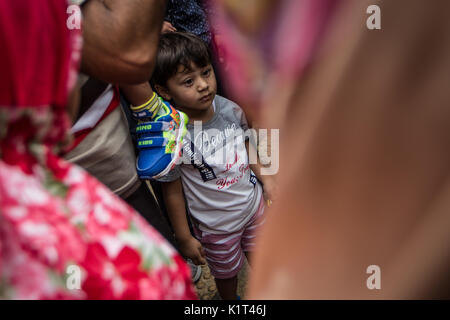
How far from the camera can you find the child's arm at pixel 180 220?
120 centimetres

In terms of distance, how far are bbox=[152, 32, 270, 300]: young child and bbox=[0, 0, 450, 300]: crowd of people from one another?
36 centimetres

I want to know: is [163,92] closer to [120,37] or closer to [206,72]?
[206,72]

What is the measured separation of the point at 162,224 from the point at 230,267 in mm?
365

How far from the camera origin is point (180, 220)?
1230 millimetres

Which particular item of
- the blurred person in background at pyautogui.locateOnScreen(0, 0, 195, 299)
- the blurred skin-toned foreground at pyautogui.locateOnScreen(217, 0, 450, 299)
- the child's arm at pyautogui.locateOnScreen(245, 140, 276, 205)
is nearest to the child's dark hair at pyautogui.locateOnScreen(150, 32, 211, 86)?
the child's arm at pyautogui.locateOnScreen(245, 140, 276, 205)

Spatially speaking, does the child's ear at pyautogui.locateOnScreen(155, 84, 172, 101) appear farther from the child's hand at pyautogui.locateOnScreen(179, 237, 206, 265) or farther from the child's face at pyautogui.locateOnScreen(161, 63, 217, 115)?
the child's hand at pyautogui.locateOnScreen(179, 237, 206, 265)

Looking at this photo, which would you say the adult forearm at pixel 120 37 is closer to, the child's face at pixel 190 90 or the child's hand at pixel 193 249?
the child's face at pixel 190 90

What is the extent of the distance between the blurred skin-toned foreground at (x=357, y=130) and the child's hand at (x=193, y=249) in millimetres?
1065

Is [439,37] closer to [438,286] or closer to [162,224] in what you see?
[438,286]

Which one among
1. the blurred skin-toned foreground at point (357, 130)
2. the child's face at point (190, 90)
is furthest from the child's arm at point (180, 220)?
the blurred skin-toned foreground at point (357, 130)

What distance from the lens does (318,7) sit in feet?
0.61

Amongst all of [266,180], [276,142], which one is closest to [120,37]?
[276,142]

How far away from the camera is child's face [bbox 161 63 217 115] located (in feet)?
3.90
